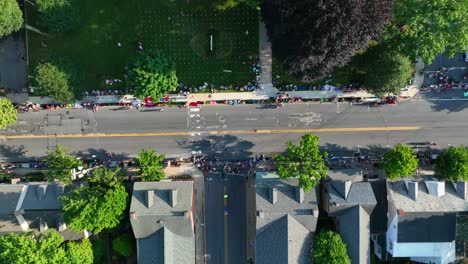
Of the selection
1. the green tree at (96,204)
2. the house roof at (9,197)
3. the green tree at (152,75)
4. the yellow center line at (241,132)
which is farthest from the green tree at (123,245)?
the green tree at (152,75)

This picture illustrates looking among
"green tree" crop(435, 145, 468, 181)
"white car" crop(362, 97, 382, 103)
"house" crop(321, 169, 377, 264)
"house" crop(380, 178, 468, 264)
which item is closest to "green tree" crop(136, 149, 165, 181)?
"house" crop(321, 169, 377, 264)

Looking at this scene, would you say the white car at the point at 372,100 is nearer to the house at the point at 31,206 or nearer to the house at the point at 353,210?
the house at the point at 353,210

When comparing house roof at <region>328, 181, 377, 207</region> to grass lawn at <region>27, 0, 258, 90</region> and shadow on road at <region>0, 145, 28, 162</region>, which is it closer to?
grass lawn at <region>27, 0, 258, 90</region>

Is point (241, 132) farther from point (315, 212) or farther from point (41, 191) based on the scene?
point (41, 191)

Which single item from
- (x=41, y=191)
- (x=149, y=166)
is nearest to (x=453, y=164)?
(x=149, y=166)

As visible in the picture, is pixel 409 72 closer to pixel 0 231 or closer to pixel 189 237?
pixel 189 237
